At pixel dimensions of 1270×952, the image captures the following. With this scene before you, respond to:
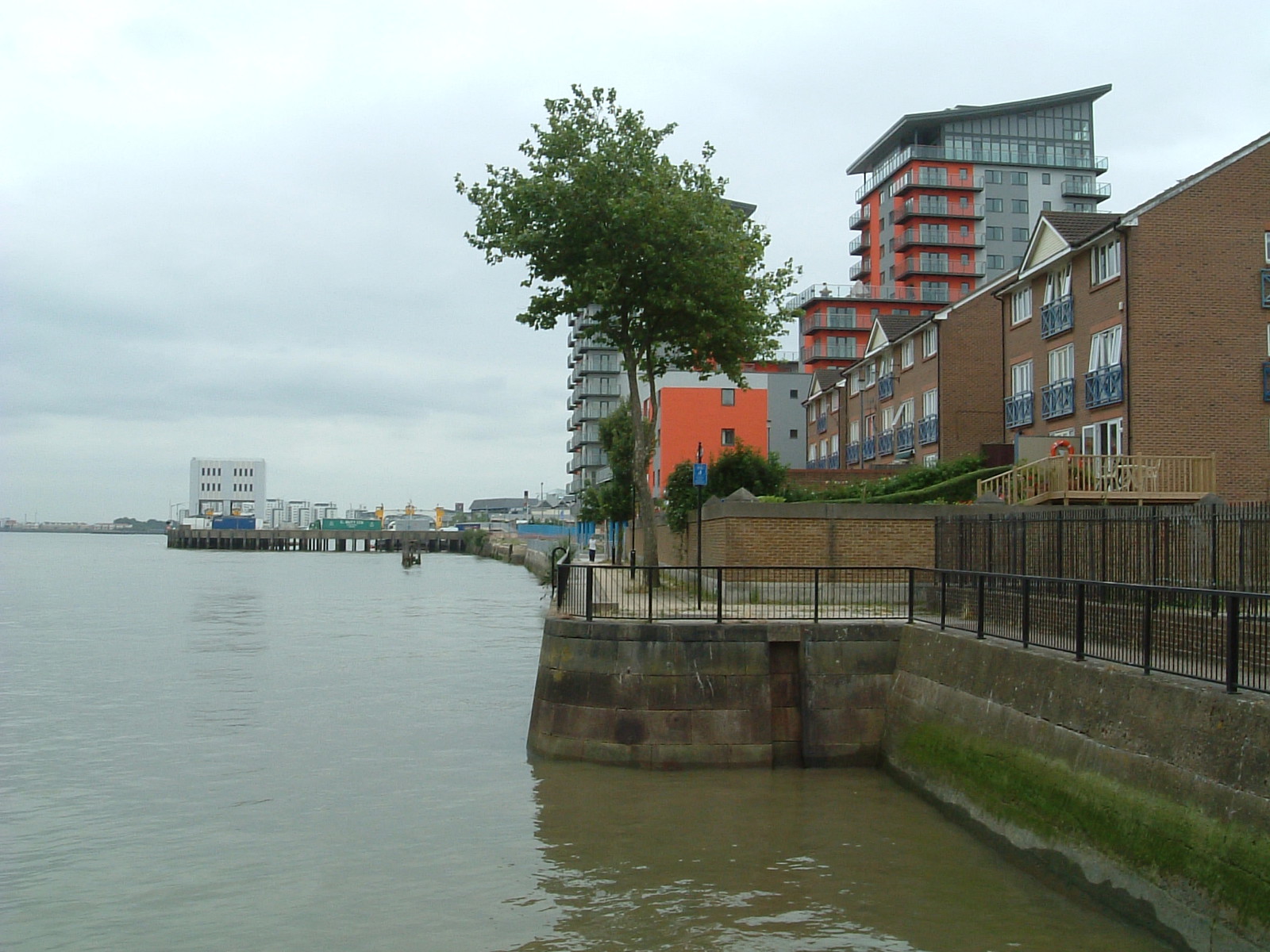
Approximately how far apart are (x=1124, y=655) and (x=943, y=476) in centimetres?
2533

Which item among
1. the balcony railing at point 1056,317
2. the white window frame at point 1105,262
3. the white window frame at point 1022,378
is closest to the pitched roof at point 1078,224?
the white window frame at point 1105,262

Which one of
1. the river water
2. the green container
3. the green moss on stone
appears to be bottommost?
the river water

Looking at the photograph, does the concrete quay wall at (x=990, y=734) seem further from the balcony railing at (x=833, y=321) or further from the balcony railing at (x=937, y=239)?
the balcony railing at (x=937, y=239)

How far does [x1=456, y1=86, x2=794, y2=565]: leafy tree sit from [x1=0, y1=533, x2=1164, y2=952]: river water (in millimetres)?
9633

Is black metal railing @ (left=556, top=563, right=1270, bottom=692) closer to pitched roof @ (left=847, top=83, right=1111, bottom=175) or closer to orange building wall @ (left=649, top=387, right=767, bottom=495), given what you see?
orange building wall @ (left=649, top=387, right=767, bottom=495)

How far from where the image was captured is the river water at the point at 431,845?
1088cm

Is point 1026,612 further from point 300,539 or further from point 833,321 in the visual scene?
point 300,539

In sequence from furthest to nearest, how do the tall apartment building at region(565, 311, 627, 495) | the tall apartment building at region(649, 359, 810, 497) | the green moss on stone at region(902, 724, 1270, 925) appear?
the tall apartment building at region(565, 311, 627, 495) < the tall apartment building at region(649, 359, 810, 497) < the green moss on stone at region(902, 724, 1270, 925)

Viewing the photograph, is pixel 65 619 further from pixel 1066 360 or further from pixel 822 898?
pixel 822 898

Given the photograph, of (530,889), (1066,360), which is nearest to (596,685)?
(530,889)

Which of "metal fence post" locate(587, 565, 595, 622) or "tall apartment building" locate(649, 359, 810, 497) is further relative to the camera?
"tall apartment building" locate(649, 359, 810, 497)

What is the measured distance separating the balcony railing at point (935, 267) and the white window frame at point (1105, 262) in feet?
190

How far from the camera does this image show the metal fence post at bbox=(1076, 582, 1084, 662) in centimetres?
1256

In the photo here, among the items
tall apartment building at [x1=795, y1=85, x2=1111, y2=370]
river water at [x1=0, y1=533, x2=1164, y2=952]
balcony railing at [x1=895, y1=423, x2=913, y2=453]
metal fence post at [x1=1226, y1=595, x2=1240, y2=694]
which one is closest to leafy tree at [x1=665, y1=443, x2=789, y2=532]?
river water at [x1=0, y1=533, x2=1164, y2=952]
